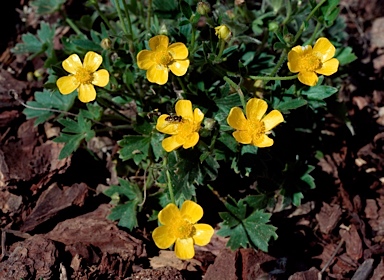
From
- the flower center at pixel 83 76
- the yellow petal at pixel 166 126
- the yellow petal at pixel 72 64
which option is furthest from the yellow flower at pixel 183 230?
the yellow petal at pixel 72 64

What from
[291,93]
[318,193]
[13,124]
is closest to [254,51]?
[291,93]

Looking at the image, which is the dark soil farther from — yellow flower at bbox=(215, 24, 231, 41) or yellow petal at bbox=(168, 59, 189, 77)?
yellow flower at bbox=(215, 24, 231, 41)

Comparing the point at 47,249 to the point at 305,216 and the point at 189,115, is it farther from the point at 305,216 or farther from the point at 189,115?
the point at 305,216

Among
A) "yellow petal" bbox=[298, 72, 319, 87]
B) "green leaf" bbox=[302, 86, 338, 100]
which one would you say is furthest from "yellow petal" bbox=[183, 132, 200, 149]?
"green leaf" bbox=[302, 86, 338, 100]

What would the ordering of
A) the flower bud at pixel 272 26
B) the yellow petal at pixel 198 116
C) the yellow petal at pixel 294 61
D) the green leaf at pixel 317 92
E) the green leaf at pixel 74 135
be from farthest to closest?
the flower bud at pixel 272 26 → the green leaf at pixel 74 135 → the green leaf at pixel 317 92 → the yellow petal at pixel 294 61 → the yellow petal at pixel 198 116

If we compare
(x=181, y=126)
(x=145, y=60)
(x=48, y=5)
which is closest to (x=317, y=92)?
(x=181, y=126)

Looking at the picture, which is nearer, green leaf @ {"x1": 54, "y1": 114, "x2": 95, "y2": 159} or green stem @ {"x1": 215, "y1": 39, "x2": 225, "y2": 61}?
green stem @ {"x1": 215, "y1": 39, "x2": 225, "y2": 61}

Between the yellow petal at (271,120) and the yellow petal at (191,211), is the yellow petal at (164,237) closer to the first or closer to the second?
the yellow petal at (191,211)
